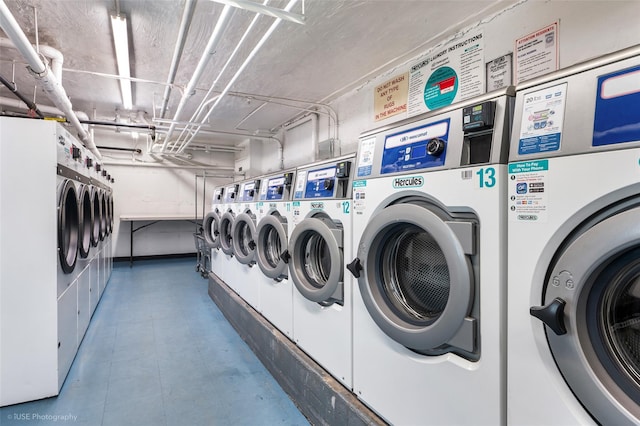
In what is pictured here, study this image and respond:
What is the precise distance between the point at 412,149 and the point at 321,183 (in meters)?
0.70

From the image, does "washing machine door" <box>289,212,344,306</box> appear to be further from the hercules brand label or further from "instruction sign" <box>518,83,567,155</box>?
"instruction sign" <box>518,83,567,155</box>

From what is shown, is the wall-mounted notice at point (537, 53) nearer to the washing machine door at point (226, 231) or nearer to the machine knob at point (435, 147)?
the machine knob at point (435, 147)

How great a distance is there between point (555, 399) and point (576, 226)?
413 mm

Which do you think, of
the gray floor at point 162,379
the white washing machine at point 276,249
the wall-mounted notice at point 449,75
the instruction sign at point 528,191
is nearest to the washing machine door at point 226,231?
the gray floor at point 162,379

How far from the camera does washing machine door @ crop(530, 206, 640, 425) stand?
67 cm

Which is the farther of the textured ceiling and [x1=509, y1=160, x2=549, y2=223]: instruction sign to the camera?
the textured ceiling

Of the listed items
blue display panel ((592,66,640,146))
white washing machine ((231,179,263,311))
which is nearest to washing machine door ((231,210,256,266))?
white washing machine ((231,179,263,311))

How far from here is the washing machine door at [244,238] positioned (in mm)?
2732

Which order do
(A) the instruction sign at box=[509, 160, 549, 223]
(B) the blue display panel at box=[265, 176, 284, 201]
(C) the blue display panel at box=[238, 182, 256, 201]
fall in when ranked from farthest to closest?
(C) the blue display panel at box=[238, 182, 256, 201]
(B) the blue display panel at box=[265, 176, 284, 201]
(A) the instruction sign at box=[509, 160, 549, 223]

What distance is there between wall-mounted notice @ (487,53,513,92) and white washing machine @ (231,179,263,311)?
1.87 metres

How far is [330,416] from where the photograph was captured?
5.09 feet

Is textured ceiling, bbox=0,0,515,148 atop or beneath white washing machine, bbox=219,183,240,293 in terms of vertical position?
atop

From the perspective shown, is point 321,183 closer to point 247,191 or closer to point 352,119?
point 247,191

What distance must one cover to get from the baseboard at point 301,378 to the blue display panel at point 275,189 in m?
0.94
